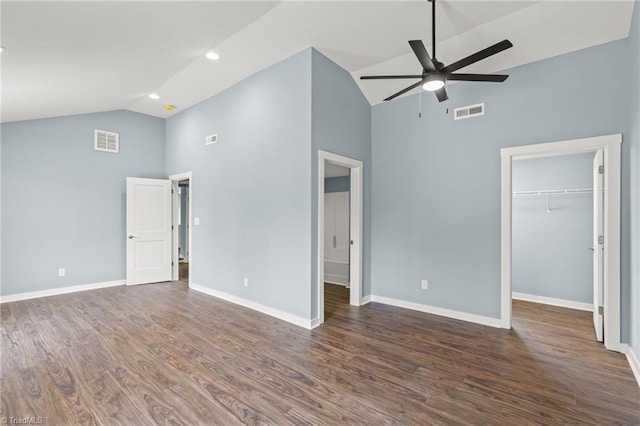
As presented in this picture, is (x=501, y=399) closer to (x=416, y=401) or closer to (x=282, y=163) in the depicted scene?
(x=416, y=401)

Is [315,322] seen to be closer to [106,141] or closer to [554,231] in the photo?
[554,231]

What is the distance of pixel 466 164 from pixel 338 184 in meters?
3.06

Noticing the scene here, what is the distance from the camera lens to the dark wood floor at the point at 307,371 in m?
2.08

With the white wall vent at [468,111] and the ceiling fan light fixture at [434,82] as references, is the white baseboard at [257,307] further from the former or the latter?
the white wall vent at [468,111]

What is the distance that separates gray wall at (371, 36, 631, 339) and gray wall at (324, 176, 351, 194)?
5.48 ft

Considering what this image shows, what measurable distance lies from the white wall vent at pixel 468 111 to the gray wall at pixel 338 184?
2.71 metres

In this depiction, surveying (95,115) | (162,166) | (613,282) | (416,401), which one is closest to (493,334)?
(613,282)

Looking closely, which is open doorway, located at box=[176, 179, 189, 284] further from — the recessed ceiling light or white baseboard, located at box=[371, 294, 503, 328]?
white baseboard, located at box=[371, 294, 503, 328]

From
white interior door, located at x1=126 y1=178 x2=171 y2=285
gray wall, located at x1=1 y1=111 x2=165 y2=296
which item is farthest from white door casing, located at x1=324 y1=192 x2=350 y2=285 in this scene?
gray wall, located at x1=1 y1=111 x2=165 y2=296

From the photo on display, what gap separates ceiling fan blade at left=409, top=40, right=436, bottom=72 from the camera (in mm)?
2281

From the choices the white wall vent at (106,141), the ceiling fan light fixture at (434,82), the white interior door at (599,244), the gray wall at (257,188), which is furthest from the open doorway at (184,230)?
the white interior door at (599,244)

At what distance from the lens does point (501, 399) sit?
223 centimetres

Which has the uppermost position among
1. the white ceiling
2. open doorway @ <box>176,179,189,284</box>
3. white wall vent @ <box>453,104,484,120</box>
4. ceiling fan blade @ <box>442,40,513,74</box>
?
the white ceiling

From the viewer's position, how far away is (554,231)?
463 centimetres
